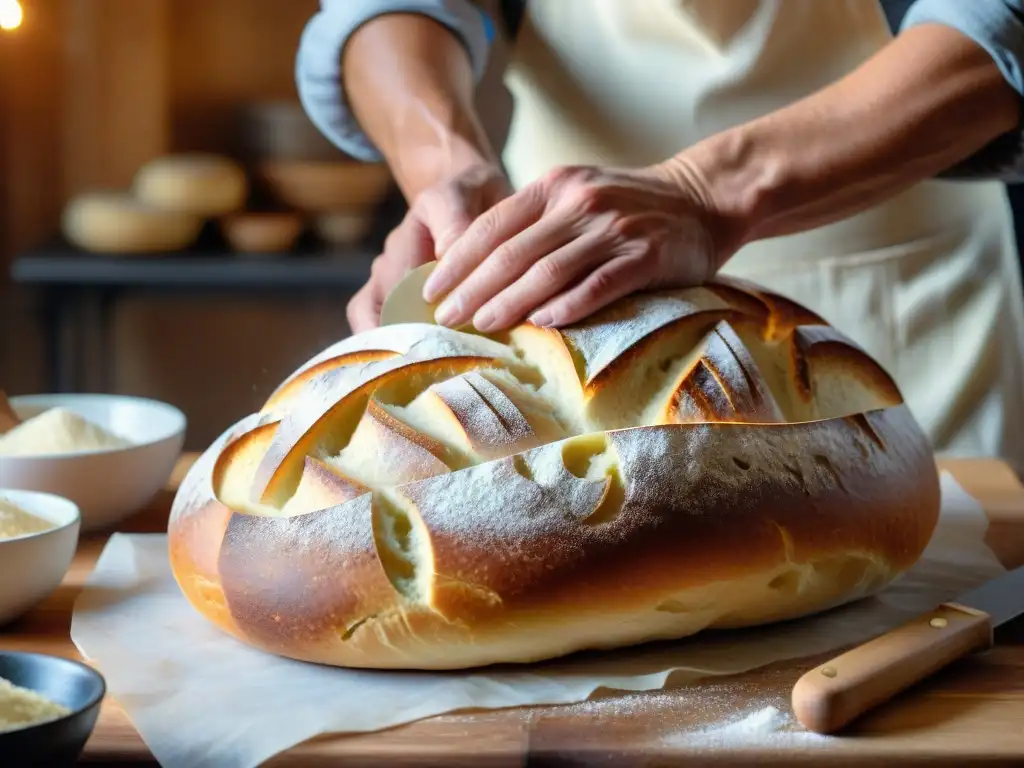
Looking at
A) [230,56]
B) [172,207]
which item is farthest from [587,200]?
[230,56]

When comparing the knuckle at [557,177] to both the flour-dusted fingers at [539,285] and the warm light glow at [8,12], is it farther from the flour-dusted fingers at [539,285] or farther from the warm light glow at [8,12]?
the warm light glow at [8,12]

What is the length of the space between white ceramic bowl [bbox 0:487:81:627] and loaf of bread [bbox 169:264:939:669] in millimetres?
87

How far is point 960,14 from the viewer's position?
1.25 meters

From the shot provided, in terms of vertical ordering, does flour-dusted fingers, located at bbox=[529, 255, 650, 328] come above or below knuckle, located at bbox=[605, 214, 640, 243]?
below

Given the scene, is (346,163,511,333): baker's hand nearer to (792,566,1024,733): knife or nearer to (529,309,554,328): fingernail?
(529,309,554,328): fingernail

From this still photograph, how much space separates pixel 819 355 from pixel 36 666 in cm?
66

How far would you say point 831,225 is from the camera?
60.3 inches

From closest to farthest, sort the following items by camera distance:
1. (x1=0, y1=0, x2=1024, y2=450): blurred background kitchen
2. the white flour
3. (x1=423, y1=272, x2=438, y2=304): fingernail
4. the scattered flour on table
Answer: the white flour → (x1=423, y1=272, x2=438, y2=304): fingernail → the scattered flour on table → (x1=0, y1=0, x2=1024, y2=450): blurred background kitchen

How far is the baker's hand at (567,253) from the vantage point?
3.34ft

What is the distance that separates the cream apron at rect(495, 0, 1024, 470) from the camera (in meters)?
1.52

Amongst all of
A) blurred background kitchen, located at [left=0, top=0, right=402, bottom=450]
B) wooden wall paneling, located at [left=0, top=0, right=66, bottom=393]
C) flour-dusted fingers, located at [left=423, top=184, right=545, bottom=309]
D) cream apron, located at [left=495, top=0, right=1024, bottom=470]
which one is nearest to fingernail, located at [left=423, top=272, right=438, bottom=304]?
flour-dusted fingers, located at [left=423, top=184, right=545, bottom=309]

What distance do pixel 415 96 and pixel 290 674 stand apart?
808mm

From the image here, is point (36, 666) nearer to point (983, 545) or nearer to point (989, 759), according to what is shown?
point (989, 759)

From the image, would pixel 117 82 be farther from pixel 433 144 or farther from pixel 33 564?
pixel 33 564
